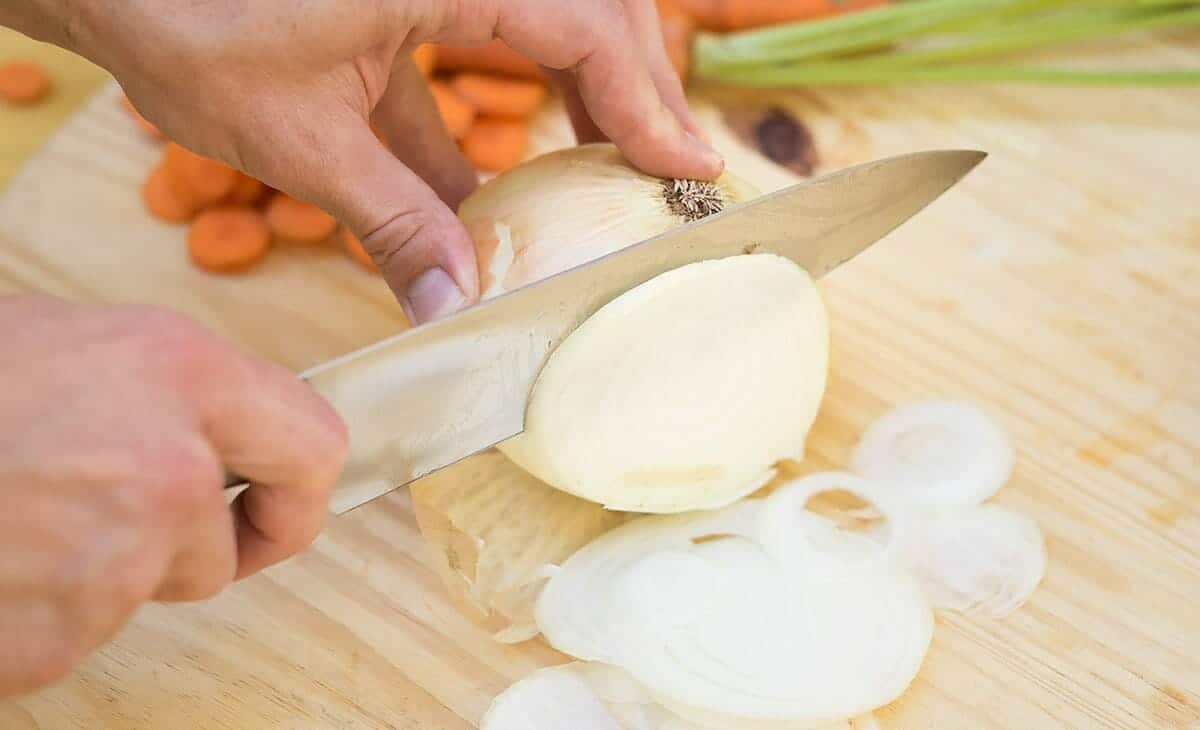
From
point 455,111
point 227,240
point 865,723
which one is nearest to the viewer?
point 865,723

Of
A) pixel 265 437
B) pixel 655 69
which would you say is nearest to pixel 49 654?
pixel 265 437

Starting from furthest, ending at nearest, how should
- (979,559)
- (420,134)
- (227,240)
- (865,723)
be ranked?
(227,240)
(420,134)
(979,559)
(865,723)

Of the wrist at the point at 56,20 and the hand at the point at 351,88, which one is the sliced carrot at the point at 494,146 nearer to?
the hand at the point at 351,88

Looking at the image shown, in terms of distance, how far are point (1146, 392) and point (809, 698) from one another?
68 cm

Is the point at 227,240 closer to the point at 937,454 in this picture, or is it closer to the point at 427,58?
the point at 427,58

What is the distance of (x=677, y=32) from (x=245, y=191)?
2.46ft

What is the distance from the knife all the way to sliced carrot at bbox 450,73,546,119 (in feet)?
2.26

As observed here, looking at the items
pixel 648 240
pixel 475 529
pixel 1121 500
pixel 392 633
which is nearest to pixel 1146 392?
pixel 1121 500

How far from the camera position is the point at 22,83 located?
1.82m

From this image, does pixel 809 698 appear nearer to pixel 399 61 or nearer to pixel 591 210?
pixel 591 210

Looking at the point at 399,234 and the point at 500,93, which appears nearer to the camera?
the point at 399,234

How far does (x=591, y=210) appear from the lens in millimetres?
1181

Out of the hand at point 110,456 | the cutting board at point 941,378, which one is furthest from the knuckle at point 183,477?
the cutting board at point 941,378

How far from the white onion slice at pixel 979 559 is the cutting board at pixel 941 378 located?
2 cm
